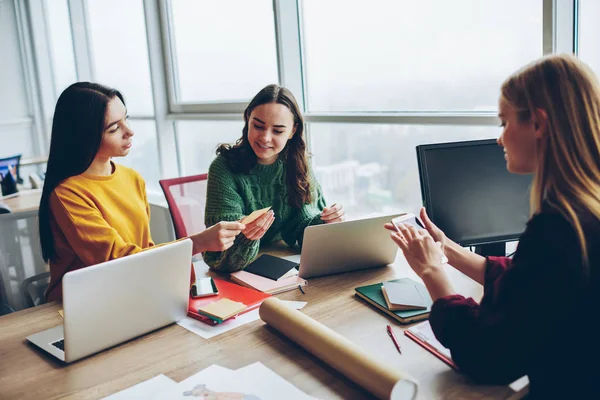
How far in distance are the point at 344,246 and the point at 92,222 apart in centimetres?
82

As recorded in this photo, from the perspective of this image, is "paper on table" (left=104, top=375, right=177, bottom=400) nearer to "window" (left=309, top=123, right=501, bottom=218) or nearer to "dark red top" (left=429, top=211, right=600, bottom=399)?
"dark red top" (left=429, top=211, right=600, bottom=399)

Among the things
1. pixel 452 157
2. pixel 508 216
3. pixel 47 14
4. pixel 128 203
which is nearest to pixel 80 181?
pixel 128 203

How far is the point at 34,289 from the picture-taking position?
88.4 inches

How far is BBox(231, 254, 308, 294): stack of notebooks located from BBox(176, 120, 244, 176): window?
1741mm

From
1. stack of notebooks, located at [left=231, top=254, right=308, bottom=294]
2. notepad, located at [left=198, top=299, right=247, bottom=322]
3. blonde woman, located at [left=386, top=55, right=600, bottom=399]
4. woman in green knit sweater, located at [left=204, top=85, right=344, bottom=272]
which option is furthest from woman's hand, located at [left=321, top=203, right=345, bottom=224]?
blonde woman, located at [left=386, top=55, right=600, bottom=399]

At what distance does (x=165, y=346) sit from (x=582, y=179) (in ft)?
3.28

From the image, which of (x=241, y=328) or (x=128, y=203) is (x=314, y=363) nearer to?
(x=241, y=328)

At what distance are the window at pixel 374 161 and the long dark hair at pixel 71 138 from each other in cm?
125

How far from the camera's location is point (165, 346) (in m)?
1.33

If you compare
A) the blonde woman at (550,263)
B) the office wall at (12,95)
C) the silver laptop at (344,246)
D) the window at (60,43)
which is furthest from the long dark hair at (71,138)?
the office wall at (12,95)

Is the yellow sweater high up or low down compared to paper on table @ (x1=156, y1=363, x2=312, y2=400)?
up

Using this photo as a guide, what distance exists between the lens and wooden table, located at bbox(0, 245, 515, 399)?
1116mm

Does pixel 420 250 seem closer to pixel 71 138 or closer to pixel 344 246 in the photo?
pixel 344 246

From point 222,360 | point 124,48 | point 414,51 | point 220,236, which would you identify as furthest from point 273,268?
point 124,48
